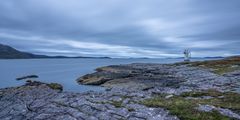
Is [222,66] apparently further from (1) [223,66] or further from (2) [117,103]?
(2) [117,103]

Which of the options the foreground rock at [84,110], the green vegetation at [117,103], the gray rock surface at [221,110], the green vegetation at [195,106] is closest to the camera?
the green vegetation at [195,106]

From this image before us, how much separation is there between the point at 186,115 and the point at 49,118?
1141cm

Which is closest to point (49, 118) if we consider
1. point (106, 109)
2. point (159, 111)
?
point (106, 109)

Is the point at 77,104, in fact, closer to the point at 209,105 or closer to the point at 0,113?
the point at 0,113

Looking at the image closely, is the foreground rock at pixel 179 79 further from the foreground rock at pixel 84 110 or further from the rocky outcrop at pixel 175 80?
the foreground rock at pixel 84 110

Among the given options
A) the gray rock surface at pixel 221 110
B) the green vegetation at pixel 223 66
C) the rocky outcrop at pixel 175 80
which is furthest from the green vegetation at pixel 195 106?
the green vegetation at pixel 223 66

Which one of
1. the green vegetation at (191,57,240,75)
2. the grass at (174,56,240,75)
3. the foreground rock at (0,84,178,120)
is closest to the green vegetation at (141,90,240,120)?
the foreground rock at (0,84,178,120)

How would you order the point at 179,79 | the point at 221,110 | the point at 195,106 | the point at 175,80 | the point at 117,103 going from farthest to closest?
the point at 179,79
the point at 175,80
the point at 117,103
the point at 195,106
the point at 221,110

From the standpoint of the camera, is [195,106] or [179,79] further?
[179,79]

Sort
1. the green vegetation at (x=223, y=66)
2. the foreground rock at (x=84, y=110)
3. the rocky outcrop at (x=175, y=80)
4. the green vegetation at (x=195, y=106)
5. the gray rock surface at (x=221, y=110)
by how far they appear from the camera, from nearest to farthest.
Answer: the green vegetation at (x=195, y=106) < the gray rock surface at (x=221, y=110) < the foreground rock at (x=84, y=110) < the rocky outcrop at (x=175, y=80) < the green vegetation at (x=223, y=66)

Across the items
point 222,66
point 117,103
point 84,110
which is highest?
point 222,66

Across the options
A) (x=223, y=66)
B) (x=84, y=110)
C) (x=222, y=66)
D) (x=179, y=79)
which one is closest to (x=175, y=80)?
(x=179, y=79)

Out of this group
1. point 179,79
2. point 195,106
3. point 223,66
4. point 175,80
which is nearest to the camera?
point 195,106

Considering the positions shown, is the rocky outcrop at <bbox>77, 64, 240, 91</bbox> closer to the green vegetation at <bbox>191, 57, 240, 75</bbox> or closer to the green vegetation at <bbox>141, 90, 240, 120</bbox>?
the green vegetation at <bbox>191, 57, 240, 75</bbox>
